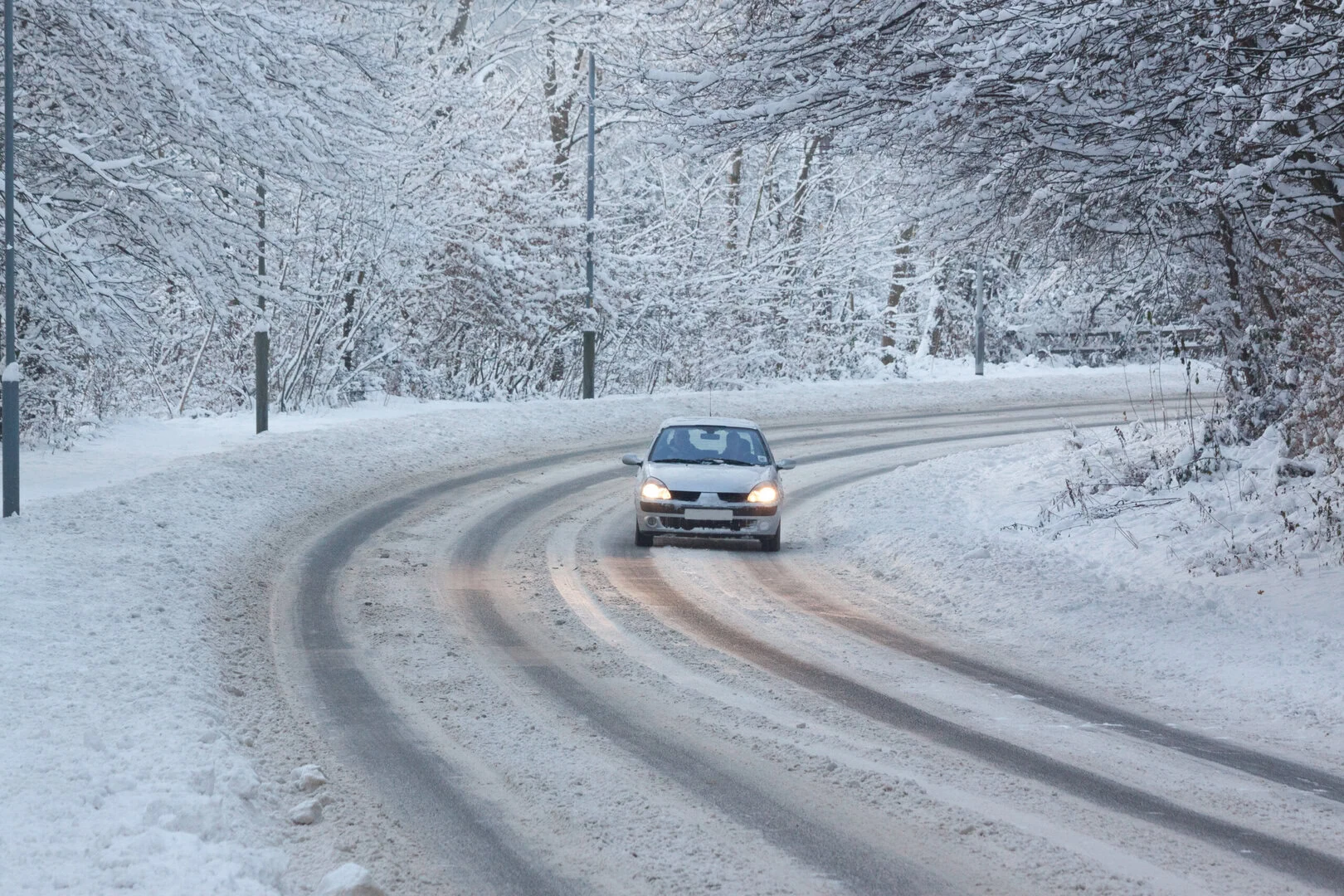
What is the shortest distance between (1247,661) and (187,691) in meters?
7.11

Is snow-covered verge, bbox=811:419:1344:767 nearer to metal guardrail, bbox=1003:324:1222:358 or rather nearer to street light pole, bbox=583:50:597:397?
street light pole, bbox=583:50:597:397

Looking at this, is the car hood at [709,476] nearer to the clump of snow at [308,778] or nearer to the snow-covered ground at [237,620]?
the snow-covered ground at [237,620]

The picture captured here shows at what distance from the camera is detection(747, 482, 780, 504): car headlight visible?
50.6 ft

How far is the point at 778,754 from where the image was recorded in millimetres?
7758

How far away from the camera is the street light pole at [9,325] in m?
13.2

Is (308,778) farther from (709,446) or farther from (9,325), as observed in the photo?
(709,446)

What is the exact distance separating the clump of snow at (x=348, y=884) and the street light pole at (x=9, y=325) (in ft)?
31.1

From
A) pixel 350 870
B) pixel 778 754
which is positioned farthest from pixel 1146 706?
pixel 350 870

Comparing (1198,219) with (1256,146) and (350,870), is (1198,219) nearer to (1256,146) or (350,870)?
(1256,146)

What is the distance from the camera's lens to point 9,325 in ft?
44.2

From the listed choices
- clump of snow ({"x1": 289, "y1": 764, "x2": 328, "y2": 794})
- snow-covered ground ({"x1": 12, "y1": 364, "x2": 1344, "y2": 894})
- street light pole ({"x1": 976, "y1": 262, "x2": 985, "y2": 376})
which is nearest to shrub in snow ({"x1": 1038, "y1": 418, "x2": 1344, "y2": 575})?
snow-covered ground ({"x1": 12, "y1": 364, "x2": 1344, "y2": 894})

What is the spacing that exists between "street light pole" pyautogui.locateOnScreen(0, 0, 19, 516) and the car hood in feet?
21.4

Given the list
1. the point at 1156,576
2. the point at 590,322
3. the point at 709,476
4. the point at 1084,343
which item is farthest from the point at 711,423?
the point at 1084,343

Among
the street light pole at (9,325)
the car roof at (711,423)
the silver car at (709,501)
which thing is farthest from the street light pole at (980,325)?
the street light pole at (9,325)
